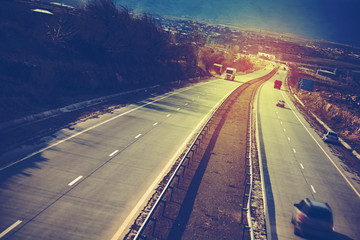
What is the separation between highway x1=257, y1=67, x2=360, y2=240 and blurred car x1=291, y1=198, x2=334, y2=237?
0.47 metres

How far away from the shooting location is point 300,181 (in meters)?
20.9

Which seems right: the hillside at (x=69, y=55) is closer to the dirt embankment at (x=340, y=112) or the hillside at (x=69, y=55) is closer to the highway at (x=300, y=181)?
the highway at (x=300, y=181)

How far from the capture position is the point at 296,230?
13773 mm

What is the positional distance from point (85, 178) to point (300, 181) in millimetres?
12909

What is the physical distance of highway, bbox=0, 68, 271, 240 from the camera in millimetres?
11094

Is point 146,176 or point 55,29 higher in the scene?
point 55,29

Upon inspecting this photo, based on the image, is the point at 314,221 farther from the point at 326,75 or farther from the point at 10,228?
the point at 326,75

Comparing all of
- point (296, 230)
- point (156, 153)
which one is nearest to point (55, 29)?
point (156, 153)

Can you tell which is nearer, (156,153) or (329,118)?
(156,153)

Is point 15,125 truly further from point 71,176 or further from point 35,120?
A: point 71,176

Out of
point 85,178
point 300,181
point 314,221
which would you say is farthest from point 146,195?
point 300,181

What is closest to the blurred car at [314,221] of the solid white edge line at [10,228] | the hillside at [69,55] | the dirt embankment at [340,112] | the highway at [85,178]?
the highway at [85,178]

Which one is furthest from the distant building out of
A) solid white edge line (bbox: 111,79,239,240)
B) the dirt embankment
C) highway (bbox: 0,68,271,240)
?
solid white edge line (bbox: 111,79,239,240)

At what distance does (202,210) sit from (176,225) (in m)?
1.84
